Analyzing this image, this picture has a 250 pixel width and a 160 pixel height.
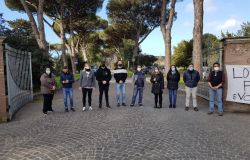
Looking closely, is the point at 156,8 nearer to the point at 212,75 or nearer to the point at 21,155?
the point at 212,75

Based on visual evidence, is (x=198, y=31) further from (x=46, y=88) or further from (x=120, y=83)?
(x=46, y=88)

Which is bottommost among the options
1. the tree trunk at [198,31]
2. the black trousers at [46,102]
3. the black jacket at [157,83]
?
the black trousers at [46,102]

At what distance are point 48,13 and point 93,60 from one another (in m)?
35.6

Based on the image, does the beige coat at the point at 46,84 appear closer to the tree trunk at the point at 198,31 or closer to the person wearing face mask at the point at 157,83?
the person wearing face mask at the point at 157,83

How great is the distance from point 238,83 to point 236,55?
2.97 ft

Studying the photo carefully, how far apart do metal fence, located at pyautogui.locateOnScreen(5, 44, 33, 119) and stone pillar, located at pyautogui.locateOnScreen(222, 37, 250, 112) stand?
6.87m

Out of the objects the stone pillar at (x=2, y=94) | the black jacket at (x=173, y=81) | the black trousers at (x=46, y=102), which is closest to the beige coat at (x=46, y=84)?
the black trousers at (x=46, y=102)

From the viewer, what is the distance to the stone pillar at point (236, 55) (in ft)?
35.3

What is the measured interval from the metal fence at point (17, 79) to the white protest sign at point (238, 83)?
22.7 ft

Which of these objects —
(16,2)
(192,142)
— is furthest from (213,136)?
(16,2)

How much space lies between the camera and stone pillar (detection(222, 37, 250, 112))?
1075 cm

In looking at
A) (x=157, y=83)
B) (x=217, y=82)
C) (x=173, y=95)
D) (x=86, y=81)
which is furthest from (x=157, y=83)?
(x=86, y=81)

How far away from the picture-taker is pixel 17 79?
12164 mm

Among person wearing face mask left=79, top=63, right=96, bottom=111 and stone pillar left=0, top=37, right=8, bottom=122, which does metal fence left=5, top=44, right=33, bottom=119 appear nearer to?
stone pillar left=0, top=37, right=8, bottom=122
